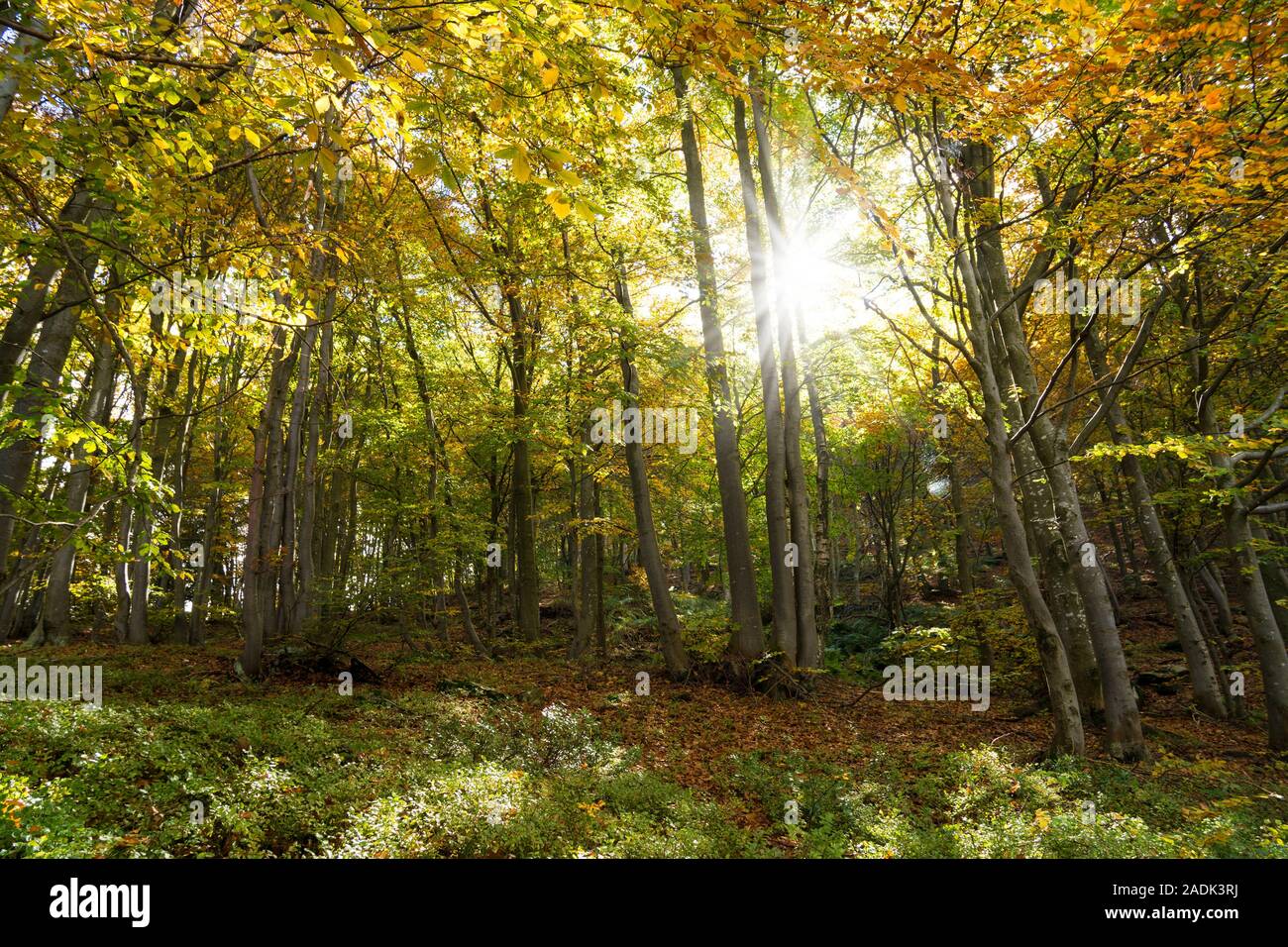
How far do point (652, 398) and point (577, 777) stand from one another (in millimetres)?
8750

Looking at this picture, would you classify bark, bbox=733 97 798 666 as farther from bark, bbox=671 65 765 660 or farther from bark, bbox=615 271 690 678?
bark, bbox=615 271 690 678

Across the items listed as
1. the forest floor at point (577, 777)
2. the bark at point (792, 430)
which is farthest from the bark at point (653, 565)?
the bark at point (792, 430)

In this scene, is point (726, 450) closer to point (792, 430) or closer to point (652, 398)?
point (792, 430)

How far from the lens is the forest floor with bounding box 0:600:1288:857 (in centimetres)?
415

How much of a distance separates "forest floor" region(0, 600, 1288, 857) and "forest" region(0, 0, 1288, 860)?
0.06m

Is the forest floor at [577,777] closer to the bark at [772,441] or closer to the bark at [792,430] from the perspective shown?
the bark at [792,430]

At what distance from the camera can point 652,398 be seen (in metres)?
13.4

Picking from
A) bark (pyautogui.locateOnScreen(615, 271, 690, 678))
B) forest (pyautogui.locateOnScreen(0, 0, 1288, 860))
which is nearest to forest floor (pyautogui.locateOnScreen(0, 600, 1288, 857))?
forest (pyautogui.locateOnScreen(0, 0, 1288, 860))

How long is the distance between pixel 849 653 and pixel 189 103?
1733cm

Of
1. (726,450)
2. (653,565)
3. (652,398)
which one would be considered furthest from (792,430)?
(653,565)

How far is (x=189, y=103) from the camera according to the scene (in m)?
4.48
